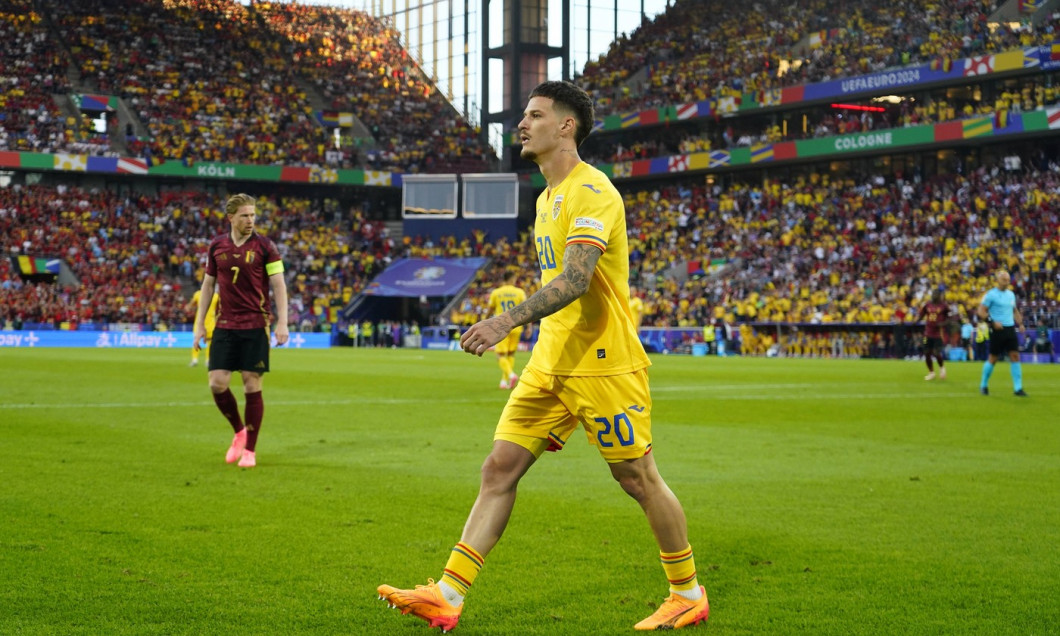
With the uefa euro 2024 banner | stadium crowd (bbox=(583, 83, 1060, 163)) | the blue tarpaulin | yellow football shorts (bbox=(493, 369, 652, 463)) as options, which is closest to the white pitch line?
yellow football shorts (bbox=(493, 369, 652, 463))

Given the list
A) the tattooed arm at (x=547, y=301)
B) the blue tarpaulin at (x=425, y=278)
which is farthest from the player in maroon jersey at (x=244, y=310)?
the blue tarpaulin at (x=425, y=278)

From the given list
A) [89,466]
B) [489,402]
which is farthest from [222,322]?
[489,402]

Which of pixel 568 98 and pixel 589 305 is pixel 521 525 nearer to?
pixel 589 305

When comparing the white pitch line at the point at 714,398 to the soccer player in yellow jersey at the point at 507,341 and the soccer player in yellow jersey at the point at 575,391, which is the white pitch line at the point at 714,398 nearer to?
the soccer player in yellow jersey at the point at 507,341

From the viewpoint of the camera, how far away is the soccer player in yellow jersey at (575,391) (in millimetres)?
4656

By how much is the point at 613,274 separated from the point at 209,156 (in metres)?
60.2

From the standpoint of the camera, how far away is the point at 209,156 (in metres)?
61.6

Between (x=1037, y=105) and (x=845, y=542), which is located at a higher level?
(x=1037, y=105)

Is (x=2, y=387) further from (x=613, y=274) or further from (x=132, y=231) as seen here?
(x=132, y=231)

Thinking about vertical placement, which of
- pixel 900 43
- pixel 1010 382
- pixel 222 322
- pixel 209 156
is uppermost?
pixel 900 43

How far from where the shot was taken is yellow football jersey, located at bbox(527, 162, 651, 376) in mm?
4750

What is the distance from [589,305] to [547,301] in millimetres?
521

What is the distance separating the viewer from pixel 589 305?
4.82 m

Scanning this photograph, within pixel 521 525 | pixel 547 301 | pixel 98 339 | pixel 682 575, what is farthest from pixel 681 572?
pixel 98 339
